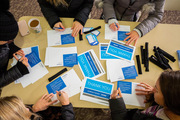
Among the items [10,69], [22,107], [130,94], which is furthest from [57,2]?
[130,94]

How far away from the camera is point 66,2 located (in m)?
1.17

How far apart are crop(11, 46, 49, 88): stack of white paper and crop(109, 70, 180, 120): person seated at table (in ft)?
1.92

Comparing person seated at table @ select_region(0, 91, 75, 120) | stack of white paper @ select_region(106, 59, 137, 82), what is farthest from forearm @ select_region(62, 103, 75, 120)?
stack of white paper @ select_region(106, 59, 137, 82)

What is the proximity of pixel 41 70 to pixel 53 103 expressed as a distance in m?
0.28

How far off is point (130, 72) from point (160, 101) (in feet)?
0.94

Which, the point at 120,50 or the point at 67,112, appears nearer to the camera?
the point at 67,112

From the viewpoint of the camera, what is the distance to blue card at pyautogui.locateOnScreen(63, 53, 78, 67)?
0.99m

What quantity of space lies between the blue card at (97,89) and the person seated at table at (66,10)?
17.7 inches

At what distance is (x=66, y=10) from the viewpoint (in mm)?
1283

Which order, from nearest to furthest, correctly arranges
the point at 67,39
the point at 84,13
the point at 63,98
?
the point at 63,98 < the point at 67,39 < the point at 84,13

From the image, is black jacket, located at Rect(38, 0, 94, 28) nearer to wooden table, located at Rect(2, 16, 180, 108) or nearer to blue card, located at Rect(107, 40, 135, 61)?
wooden table, located at Rect(2, 16, 180, 108)

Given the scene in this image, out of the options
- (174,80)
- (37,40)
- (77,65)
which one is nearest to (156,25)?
(174,80)

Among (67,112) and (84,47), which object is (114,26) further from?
(67,112)

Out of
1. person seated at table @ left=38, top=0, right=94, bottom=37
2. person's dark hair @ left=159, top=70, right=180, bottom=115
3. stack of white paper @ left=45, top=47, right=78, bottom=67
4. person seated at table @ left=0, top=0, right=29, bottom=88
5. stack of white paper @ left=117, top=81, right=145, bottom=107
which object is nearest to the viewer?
person's dark hair @ left=159, top=70, right=180, bottom=115
